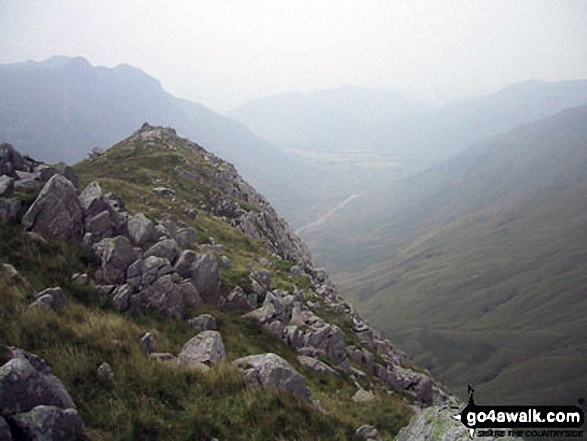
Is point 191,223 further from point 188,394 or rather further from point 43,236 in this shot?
point 188,394

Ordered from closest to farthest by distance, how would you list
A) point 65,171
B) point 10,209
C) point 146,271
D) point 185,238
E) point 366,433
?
point 366,433, point 10,209, point 146,271, point 65,171, point 185,238

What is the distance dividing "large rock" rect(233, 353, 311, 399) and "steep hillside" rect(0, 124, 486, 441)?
42 millimetres

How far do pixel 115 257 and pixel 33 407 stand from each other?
35.2 ft

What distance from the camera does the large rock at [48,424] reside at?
25.2 ft

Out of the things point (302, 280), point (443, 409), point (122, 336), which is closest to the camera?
point (443, 409)

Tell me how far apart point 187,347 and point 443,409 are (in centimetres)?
815

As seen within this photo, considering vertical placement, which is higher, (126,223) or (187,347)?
(126,223)

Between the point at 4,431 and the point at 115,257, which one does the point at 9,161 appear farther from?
the point at 4,431

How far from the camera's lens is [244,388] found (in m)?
11.5

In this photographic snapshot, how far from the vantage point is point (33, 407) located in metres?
8.11

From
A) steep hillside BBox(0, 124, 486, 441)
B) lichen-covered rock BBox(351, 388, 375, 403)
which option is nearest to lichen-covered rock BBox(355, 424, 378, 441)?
steep hillside BBox(0, 124, 486, 441)

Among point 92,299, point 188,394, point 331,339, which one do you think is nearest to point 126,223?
point 92,299

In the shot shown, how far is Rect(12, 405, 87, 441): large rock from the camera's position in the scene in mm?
7684

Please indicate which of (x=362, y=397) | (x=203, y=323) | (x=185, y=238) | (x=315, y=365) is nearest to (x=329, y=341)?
(x=315, y=365)
